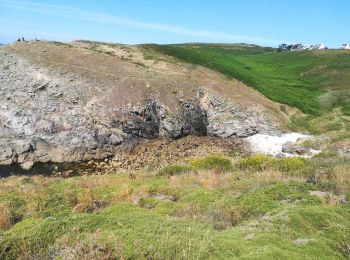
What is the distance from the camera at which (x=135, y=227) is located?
34.9 feet

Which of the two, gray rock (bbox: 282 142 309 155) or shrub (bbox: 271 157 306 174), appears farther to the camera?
gray rock (bbox: 282 142 309 155)

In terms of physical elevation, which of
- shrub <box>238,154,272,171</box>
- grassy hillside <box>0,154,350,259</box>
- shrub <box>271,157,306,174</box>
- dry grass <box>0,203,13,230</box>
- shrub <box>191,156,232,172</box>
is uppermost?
grassy hillside <box>0,154,350,259</box>

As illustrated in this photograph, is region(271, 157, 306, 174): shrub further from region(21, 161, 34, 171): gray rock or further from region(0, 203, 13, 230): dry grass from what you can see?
region(21, 161, 34, 171): gray rock

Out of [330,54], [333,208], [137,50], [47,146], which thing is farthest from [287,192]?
[330,54]

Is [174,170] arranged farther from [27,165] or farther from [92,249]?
[92,249]

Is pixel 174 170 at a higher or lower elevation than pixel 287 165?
lower

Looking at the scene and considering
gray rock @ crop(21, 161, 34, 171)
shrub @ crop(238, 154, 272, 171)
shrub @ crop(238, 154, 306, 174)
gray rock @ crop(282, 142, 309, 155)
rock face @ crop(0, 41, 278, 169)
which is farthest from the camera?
gray rock @ crop(282, 142, 309, 155)

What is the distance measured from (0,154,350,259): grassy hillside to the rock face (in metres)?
21.4

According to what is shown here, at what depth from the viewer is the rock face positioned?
4128cm

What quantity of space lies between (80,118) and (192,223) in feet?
114

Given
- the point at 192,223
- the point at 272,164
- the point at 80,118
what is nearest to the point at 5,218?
the point at 192,223

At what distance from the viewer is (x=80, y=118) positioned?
146 feet

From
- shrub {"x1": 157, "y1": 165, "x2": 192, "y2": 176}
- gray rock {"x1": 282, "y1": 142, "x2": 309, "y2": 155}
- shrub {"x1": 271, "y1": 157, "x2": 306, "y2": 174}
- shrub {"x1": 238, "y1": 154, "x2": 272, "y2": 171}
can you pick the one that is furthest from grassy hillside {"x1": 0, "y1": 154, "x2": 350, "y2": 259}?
gray rock {"x1": 282, "y1": 142, "x2": 309, "y2": 155}

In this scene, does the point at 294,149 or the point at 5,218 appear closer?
the point at 5,218
